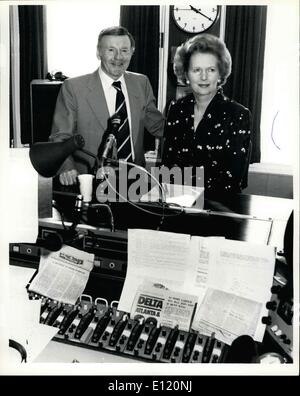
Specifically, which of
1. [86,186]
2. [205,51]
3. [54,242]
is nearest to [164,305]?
[54,242]

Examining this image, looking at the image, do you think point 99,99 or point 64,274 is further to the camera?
point 99,99

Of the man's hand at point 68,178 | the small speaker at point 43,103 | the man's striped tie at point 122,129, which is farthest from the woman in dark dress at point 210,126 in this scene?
the small speaker at point 43,103

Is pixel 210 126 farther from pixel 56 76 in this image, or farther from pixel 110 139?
pixel 56 76

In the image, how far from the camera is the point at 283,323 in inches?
39.2

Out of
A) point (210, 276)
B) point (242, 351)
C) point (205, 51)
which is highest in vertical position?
point (205, 51)

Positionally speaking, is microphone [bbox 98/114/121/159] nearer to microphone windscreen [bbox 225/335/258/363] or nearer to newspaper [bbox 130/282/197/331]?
newspaper [bbox 130/282/197/331]

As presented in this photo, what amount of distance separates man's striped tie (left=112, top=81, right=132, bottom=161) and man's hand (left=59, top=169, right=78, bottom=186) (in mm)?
521

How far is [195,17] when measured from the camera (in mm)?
3557

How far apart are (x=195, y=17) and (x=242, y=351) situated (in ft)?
10.6

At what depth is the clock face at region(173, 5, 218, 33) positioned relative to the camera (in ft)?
11.5

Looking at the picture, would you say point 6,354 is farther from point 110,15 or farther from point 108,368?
point 110,15

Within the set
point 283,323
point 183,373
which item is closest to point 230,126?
point 283,323

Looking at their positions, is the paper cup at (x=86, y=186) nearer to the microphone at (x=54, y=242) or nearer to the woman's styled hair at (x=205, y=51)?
the microphone at (x=54, y=242)

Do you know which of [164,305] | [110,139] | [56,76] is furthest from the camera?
[56,76]
